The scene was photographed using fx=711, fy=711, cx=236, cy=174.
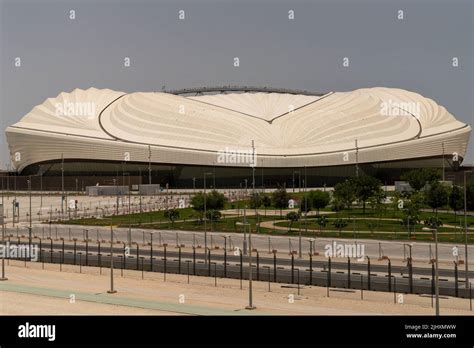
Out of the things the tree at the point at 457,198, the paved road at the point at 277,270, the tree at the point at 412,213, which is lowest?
the paved road at the point at 277,270

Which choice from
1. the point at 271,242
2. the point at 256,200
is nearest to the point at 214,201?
the point at 256,200

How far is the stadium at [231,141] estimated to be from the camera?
468 feet

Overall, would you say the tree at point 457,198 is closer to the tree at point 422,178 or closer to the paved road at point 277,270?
the tree at point 422,178

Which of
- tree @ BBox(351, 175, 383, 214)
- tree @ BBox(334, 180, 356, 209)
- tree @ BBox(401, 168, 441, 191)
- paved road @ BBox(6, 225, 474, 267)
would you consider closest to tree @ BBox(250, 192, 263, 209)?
tree @ BBox(334, 180, 356, 209)

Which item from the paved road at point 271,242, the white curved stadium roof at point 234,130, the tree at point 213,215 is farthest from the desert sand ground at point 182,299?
the white curved stadium roof at point 234,130

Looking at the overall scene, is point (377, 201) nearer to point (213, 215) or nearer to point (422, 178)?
point (422, 178)

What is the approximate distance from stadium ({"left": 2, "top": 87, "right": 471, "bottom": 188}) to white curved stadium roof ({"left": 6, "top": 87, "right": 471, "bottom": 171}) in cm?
21

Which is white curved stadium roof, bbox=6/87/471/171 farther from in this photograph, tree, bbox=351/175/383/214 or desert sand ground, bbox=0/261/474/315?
desert sand ground, bbox=0/261/474/315

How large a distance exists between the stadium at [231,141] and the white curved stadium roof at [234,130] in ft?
0.70

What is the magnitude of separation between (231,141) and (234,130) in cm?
391

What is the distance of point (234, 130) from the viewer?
148750 mm
